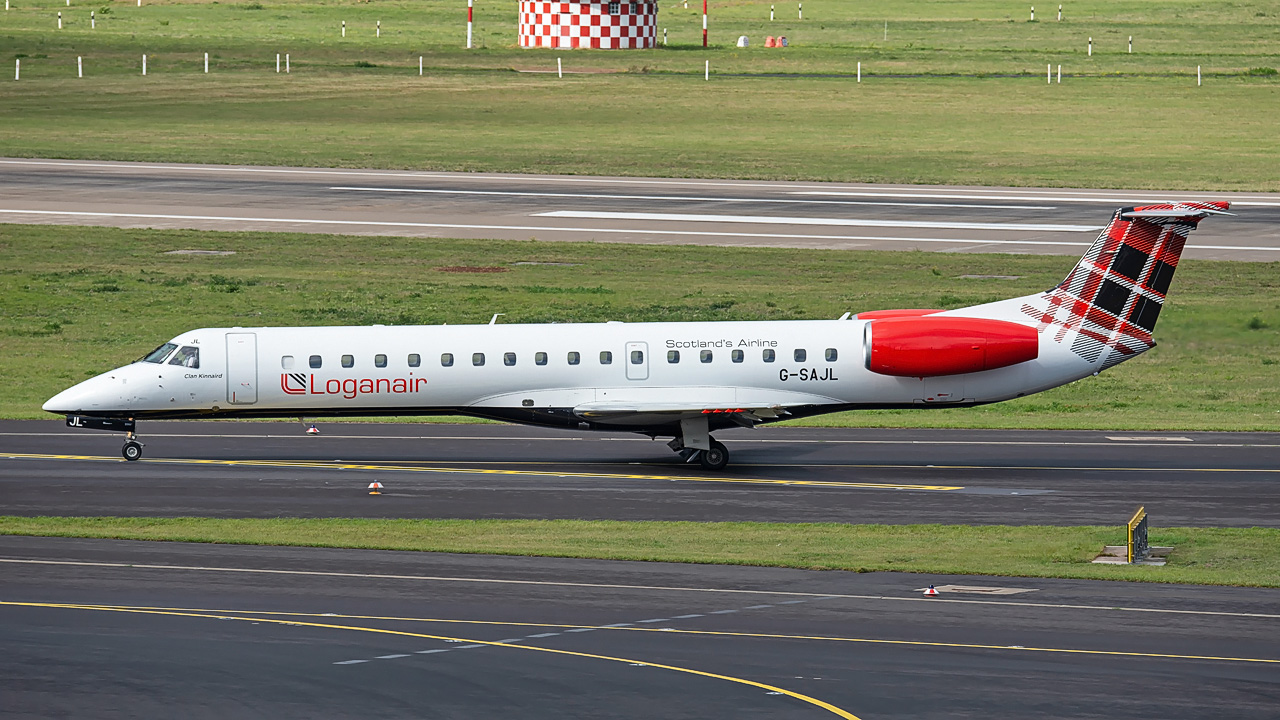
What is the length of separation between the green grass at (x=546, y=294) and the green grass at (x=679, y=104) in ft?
62.8

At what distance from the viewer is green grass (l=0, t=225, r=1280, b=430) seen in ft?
167

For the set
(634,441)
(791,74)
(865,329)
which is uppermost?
(791,74)

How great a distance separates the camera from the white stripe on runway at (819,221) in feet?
235

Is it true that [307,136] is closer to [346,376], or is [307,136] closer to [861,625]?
[346,376]

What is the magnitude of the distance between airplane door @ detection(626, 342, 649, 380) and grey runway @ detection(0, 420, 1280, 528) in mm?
2268

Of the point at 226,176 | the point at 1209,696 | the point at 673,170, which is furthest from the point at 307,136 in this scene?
the point at 1209,696

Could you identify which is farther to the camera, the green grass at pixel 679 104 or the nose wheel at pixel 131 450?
the green grass at pixel 679 104

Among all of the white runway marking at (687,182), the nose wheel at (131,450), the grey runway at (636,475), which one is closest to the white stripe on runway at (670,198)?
the white runway marking at (687,182)

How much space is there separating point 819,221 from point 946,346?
3461 centimetres

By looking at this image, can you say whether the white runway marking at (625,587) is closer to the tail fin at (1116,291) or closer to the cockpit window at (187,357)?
the cockpit window at (187,357)

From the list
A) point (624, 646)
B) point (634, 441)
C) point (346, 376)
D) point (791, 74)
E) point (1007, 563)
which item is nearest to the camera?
point (624, 646)

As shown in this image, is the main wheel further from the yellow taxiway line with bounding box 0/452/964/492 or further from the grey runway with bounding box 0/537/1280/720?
the grey runway with bounding box 0/537/1280/720

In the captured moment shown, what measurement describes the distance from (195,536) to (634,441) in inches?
574

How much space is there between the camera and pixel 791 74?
116688mm
